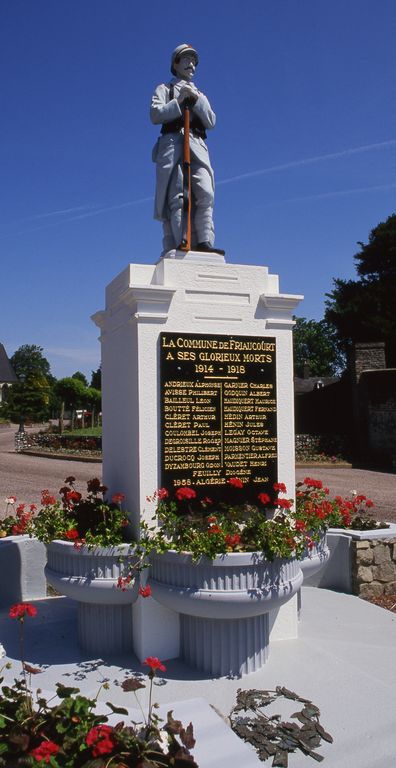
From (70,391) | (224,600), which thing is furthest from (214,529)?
(70,391)

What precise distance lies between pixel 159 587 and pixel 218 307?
7.24 feet

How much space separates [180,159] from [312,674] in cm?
436

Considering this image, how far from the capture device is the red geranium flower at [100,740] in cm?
210

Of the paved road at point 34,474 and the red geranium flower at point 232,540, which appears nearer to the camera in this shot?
the red geranium flower at point 232,540

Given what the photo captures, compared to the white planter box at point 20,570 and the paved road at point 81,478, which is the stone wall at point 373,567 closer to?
the white planter box at point 20,570

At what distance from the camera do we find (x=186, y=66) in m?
5.43

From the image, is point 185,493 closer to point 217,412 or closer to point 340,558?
point 217,412

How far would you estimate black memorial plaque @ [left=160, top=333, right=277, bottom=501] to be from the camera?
4.69 metres

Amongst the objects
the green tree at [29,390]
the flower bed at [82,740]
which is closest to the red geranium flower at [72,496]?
the flower bed at [82,740]

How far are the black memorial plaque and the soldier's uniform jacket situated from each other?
1523 millimetres

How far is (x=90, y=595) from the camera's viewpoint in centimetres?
443

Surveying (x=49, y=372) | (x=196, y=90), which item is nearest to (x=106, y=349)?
(x=196, y=90)

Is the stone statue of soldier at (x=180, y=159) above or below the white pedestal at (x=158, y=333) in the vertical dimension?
above

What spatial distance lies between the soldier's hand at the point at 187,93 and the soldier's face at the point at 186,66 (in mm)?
198
